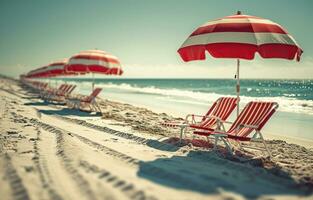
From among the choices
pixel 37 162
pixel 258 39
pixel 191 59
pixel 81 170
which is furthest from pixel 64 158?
pixel 258 39

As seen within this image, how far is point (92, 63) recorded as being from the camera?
10680mm

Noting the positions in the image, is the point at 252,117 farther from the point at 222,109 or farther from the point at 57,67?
the point at 57,67

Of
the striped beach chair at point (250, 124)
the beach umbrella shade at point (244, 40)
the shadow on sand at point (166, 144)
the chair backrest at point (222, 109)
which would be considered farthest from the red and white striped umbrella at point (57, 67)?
the beach umbrella shade at point (244, 40)

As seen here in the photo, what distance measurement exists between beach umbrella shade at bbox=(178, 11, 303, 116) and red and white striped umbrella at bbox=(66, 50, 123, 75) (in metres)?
6.32

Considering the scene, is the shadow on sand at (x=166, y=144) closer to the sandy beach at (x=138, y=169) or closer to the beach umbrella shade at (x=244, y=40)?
the sandy beach at (x=138, y=169)

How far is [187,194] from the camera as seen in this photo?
3.28 meters

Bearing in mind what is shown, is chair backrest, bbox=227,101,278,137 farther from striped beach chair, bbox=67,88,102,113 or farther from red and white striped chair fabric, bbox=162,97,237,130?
striped beach chair, bbox=67,88,102,113

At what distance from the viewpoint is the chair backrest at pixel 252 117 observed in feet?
16.2

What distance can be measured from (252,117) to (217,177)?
170cm

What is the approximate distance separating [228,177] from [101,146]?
243cm

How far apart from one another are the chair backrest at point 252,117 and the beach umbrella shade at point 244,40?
0.89 metres

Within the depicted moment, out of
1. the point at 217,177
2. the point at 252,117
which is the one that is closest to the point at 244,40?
the point at 252,117

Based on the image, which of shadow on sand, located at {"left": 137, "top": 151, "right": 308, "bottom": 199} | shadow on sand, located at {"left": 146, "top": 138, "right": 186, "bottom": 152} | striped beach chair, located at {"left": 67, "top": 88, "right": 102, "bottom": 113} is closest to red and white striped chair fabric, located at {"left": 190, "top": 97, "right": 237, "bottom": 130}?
shadow on sand, located at {"left": 146, "top": 138, "right": 186, "bottom": 152}

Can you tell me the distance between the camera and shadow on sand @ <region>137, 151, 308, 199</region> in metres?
3.46
